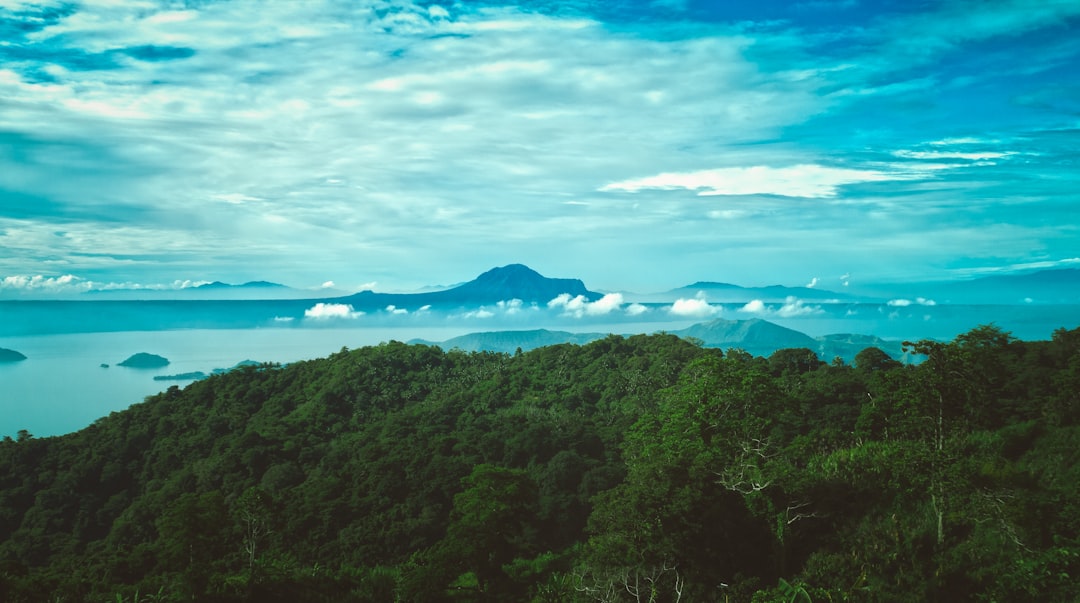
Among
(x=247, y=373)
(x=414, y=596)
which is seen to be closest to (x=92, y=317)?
(x=247, y=373)

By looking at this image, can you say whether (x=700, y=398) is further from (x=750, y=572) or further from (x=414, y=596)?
(x=414, y=596)

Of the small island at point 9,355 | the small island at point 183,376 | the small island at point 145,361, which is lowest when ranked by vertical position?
the small island at point 183,376

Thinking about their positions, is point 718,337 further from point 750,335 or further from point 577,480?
point 577,480

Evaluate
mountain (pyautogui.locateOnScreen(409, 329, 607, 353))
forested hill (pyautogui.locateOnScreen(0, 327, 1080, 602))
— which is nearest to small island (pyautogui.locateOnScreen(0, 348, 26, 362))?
mountain (pyautogui.locateOnScreen(409, 329, 607, 353))

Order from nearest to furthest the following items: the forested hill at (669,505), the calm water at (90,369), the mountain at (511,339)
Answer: the forested hill at (669,505)
the calm water at (90,369)
the mountain at (511,339)

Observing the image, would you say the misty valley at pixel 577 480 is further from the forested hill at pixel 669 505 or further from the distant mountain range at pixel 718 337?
the distant mountain range at pixel 718 337

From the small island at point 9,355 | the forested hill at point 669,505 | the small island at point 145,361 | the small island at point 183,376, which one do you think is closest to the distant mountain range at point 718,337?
the small island at point 183,376

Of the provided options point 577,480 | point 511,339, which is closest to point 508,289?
point 511,339
